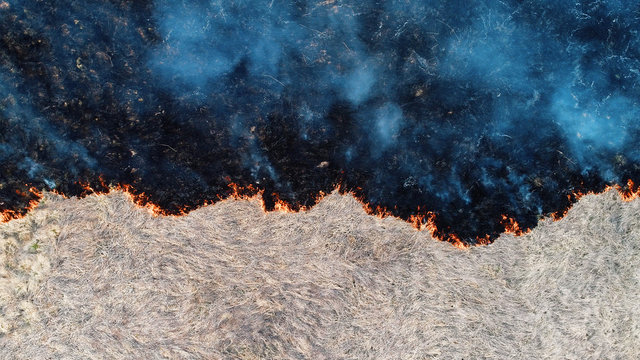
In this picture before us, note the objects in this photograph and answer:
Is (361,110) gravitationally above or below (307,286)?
above

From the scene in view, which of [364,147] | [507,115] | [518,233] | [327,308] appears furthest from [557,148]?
[327,308]

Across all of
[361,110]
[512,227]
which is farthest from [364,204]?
[512,227]

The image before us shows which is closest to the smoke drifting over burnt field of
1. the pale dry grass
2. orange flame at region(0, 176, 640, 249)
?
orange flame at region(0, 176, 640, 249)

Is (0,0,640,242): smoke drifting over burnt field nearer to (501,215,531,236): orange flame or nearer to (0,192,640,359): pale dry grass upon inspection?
(501,215,531,236): orange flame


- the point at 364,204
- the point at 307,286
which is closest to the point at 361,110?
the point at 364,204

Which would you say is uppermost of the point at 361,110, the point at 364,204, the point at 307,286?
the point at 361,110

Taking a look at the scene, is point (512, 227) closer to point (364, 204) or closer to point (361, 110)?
point (364, 204)
